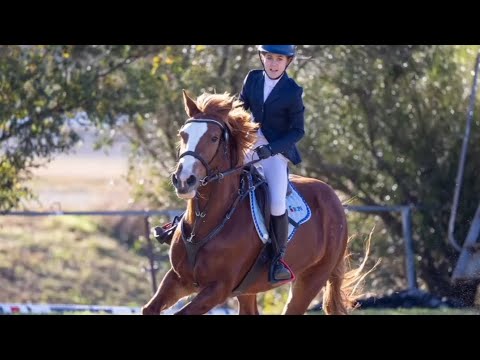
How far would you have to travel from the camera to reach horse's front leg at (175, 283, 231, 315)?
7.46 meters

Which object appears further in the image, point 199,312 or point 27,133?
point 27,133

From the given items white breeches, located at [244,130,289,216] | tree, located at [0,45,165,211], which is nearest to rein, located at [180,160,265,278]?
white breeches, located at [244,130,289,216]

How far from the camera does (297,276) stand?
9.09 meters

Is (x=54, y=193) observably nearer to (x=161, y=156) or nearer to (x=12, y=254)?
(x=12, y=254)

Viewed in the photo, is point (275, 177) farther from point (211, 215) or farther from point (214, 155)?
point (214, 155)

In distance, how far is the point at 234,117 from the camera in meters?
7.91

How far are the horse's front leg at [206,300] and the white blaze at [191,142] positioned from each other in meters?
0.90

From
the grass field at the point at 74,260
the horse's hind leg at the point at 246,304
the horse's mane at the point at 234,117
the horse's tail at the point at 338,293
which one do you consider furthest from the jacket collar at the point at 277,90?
the grass field at the point at 74,260

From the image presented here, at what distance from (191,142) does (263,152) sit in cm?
68

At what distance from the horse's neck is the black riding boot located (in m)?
0.50

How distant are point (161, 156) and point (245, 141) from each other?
10.2 metres

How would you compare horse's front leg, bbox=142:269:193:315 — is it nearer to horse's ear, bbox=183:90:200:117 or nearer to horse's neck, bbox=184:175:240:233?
horse's neck, bbox=184:175:240:233
